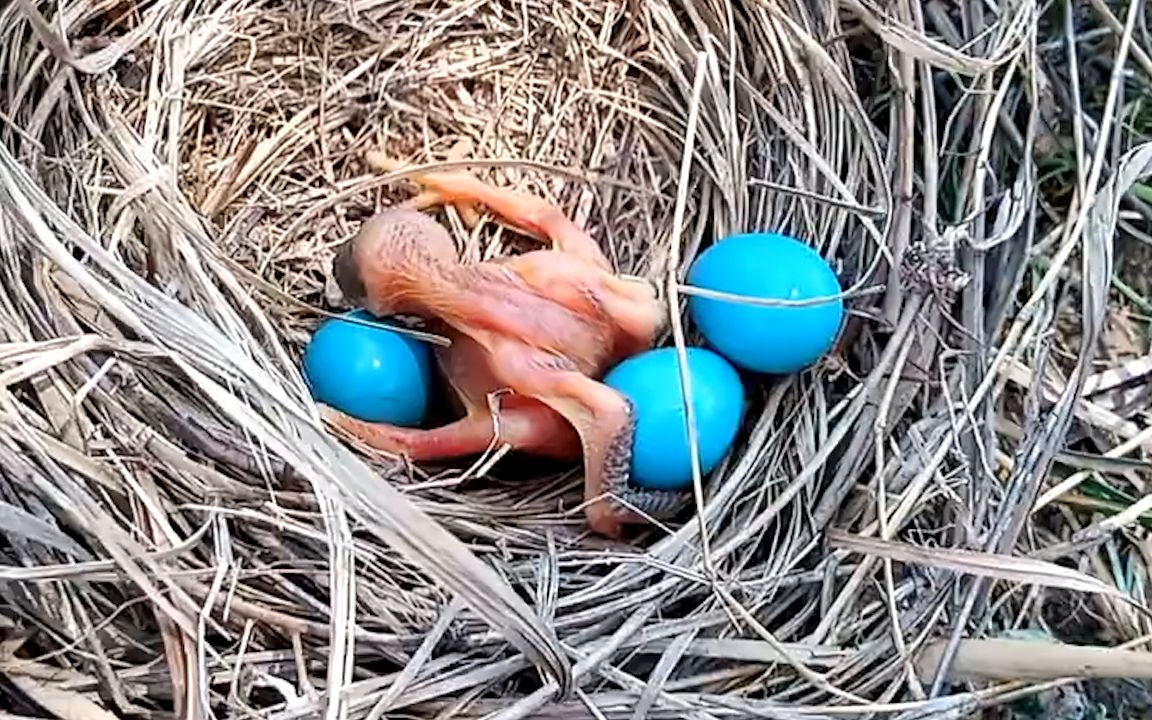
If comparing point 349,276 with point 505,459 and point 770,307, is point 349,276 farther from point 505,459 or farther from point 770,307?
point 770,307

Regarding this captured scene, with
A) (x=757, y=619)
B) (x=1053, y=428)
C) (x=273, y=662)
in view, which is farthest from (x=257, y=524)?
(x=1053, y=428)

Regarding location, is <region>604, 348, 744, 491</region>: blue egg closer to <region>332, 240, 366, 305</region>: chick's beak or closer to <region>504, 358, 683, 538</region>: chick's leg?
<region>504, 358, 683, 538</region>: chick's leg

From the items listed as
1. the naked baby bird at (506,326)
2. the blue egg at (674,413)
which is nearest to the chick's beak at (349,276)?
the naked baby bird at (506,326)

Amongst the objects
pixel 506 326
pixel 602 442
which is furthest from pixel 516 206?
pixel 602 442

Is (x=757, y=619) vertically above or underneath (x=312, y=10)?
underneath

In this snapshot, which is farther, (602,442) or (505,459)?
(505,459)

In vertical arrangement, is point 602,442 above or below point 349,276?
below

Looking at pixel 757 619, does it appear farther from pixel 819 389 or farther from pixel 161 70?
pixel 161 70
